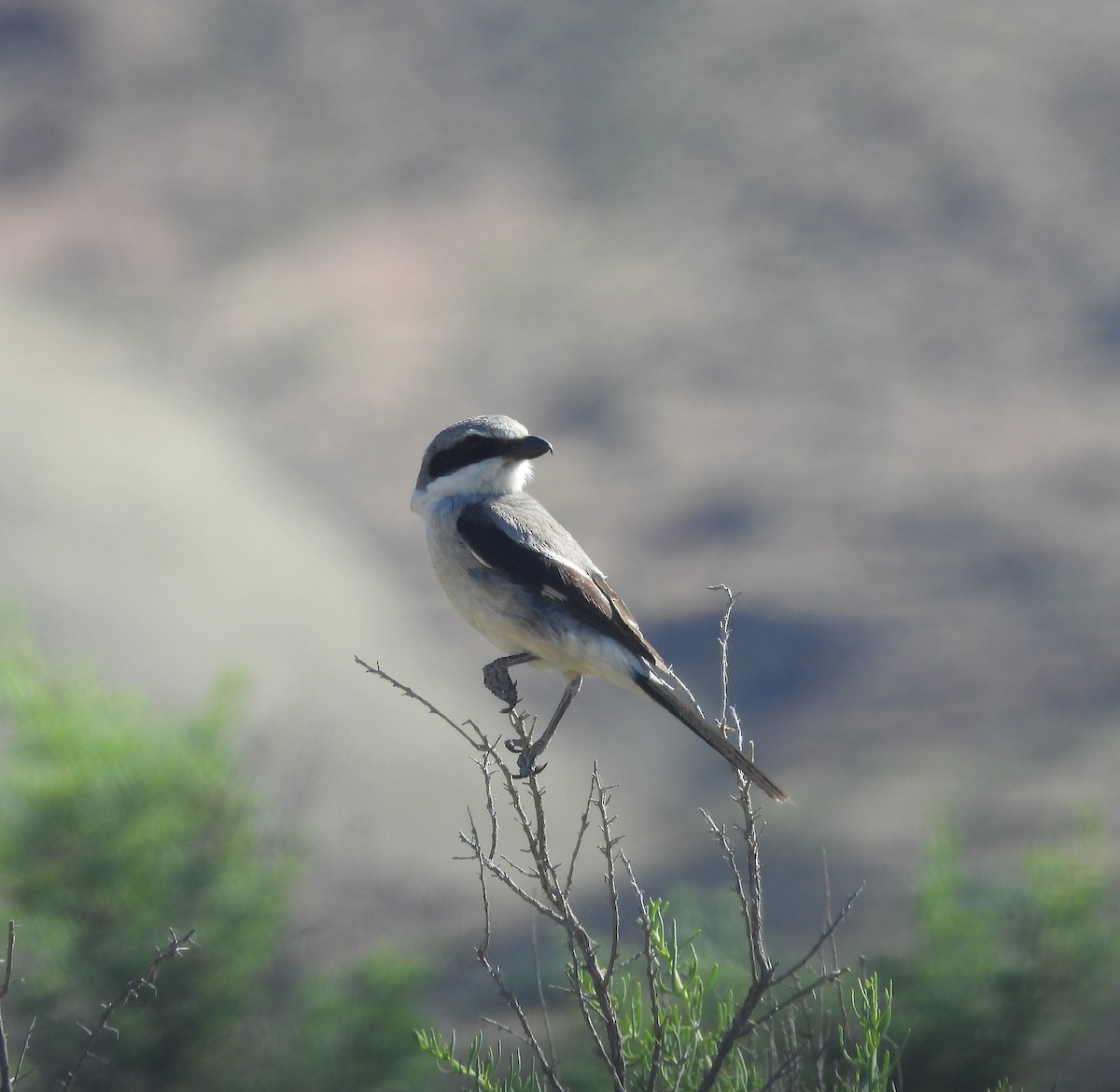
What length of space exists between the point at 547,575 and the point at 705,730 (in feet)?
2.12

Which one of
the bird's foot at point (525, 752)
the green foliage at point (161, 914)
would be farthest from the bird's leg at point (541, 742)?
the green foliage at point (161, 914)

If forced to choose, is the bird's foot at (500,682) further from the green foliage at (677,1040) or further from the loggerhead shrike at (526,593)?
the green foliage at (677,1040)

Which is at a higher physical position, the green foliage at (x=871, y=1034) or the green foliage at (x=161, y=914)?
the green foliage at (x=161, y=914)

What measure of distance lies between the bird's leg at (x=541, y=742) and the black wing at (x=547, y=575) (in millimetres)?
236

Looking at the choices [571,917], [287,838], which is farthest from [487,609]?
[287,838]

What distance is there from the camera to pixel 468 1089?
275cm

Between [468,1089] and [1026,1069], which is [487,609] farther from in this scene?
[1026,1069]

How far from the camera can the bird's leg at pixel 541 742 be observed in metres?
3.10

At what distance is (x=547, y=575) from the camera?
332 centimetres

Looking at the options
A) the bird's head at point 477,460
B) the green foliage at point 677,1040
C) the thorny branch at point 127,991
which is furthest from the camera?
the bird's head at point 477,460

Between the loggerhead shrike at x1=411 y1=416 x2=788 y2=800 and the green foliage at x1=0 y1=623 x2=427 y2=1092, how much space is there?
4055mm

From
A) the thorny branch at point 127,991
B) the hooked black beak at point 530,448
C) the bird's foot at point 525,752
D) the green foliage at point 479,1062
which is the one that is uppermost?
the hooked black beak at point 530,448

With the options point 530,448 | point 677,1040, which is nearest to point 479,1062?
point 677,1040

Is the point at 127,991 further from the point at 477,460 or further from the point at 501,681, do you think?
the point at 477,460
